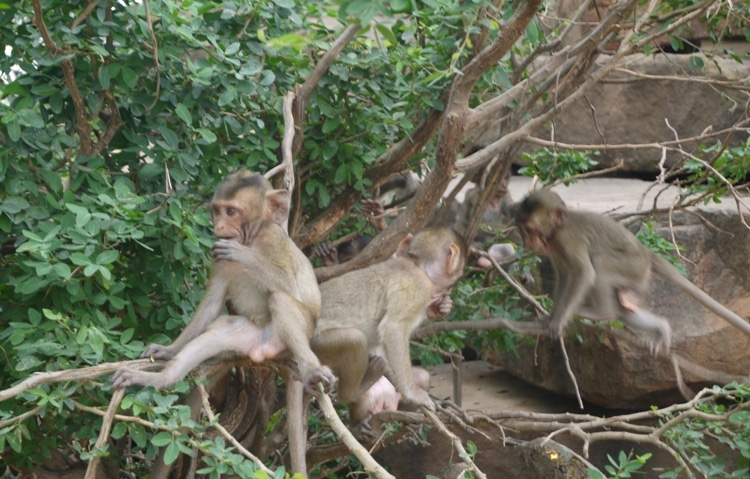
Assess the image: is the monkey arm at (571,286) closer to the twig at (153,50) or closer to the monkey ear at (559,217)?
the monkey ear at (559,217)

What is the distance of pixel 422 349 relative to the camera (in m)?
6.99

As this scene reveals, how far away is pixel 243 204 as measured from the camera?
4949 mm

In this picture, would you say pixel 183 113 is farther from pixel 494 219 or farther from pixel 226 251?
pixel 494 219

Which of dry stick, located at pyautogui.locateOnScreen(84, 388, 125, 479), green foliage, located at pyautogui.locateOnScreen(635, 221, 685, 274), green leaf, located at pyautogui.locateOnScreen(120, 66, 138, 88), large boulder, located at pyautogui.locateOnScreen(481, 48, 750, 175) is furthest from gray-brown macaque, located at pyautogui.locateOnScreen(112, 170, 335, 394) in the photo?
large boulder, located at pyautogui.locateOnScreen(481, 48, 750, 175)

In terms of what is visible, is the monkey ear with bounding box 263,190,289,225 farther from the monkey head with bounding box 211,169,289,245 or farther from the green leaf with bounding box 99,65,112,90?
the green leaf with bounding box 99,65,112,90

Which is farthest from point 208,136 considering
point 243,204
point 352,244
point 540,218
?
point 352,244

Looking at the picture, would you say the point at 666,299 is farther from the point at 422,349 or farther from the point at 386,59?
the point at 386,59

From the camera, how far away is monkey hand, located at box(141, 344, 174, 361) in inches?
181

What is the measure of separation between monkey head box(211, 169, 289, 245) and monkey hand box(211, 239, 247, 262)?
257 mm

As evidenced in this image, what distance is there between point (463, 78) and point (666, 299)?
140 inches

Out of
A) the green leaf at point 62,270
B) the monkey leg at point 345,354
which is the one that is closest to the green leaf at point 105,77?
the green leaf at point 62,270

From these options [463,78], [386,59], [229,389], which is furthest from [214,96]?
[229,389]

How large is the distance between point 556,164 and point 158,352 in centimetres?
364

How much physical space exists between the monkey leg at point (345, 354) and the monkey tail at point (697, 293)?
7.28 ft
